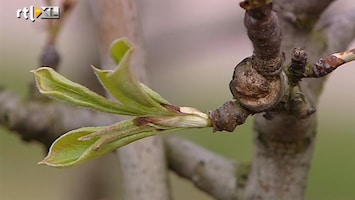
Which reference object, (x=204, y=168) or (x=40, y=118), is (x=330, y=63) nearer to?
(x=204, y=168)

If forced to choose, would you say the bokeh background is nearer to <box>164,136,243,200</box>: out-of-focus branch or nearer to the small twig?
<box>164,136,243,200</box>: out-of-focus branch

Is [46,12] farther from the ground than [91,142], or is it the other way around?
[46,12]

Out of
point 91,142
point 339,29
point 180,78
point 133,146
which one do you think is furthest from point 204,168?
point 180,78

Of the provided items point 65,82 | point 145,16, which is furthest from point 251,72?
point 145,16

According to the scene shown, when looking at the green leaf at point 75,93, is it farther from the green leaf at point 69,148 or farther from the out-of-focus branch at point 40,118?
the out-of-focus branch at point 40,118

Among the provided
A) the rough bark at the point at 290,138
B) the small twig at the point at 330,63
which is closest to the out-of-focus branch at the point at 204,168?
the rough bark at the point at 290,138

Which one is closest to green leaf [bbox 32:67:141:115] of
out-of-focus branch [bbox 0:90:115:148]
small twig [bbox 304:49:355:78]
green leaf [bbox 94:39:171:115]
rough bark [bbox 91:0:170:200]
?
green leaf [bbox 94:39:171:115]
